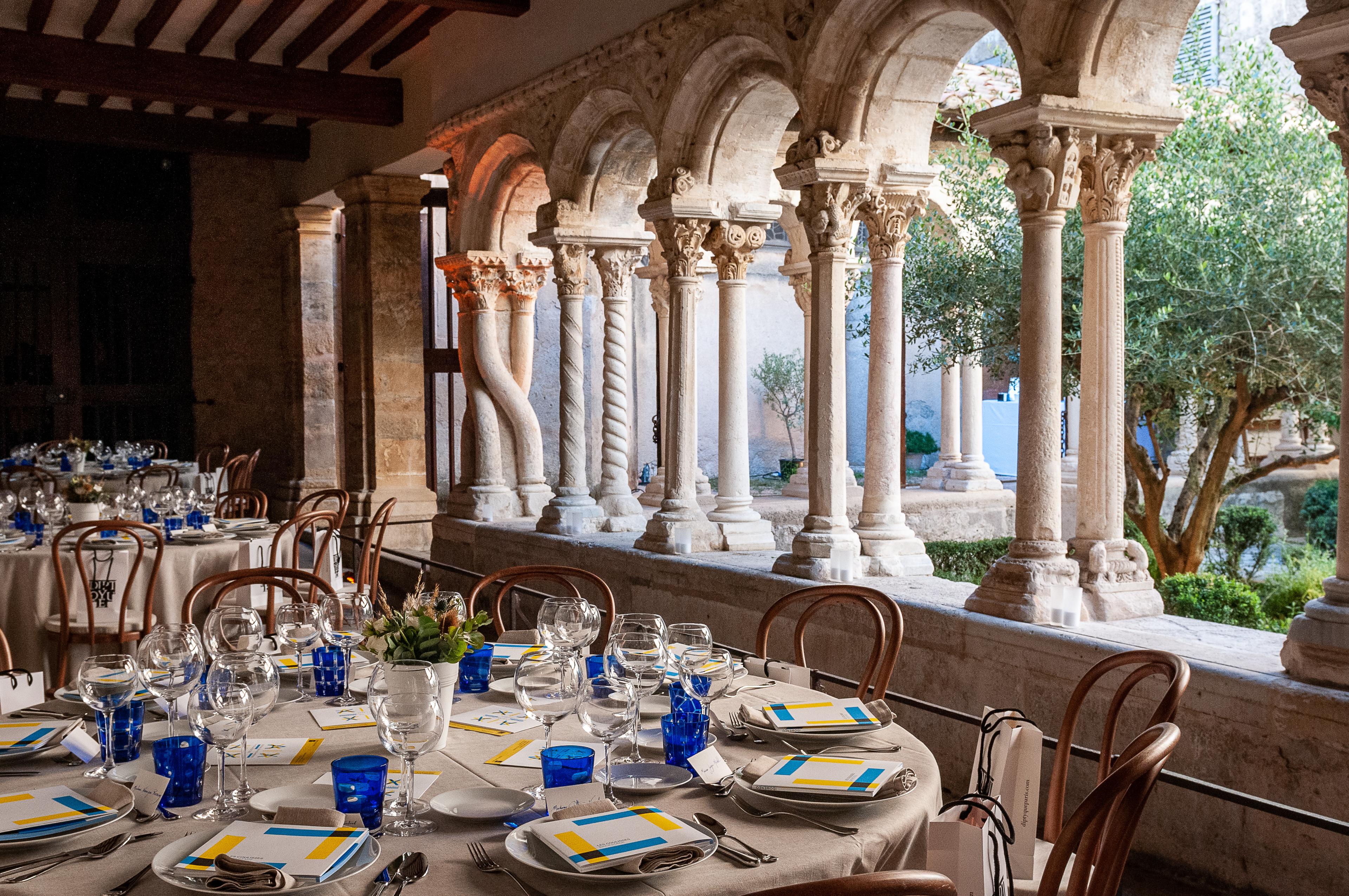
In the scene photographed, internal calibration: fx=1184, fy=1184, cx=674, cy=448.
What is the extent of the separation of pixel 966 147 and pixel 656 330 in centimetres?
500

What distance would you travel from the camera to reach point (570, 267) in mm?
6711

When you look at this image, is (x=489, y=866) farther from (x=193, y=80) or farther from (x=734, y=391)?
(x=193, y=80)

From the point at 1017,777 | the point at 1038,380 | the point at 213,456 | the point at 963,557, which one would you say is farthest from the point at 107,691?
the point at 213,456

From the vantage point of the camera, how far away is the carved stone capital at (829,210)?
15.3 ft

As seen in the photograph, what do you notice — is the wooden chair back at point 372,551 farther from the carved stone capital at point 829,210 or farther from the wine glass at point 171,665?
the wine glass at point 171,665

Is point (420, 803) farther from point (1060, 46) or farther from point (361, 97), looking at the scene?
point (361, 97)

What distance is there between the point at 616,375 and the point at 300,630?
4481 mm

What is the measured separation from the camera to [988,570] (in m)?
3.78

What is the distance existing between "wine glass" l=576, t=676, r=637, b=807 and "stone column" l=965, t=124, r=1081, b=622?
7.30 ft

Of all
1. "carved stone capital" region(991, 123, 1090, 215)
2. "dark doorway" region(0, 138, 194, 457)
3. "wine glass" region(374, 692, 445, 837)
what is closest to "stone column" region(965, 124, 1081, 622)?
"carved stone capital" region(991, 123, 1090, 215)

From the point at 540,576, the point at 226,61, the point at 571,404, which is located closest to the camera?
the point at 540,576

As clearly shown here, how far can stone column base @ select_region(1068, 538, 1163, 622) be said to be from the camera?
12.2ft

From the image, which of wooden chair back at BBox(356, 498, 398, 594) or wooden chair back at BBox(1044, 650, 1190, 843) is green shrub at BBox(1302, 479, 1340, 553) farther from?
wooden chair back at BBox(1044, 650, 1190, 843)

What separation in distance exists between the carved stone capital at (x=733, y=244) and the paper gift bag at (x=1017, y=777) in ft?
13.3
